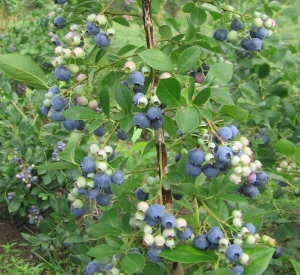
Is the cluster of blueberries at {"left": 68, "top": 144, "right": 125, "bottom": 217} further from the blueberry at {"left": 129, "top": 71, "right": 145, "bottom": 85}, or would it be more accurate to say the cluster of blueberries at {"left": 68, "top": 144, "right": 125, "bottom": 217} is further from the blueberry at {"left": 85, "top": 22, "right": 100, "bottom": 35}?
A: the blueberry at {"left": 85, "top": 22, "right": 100, "bottom": 35}

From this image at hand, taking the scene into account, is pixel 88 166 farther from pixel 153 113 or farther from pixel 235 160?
pixel 235 160

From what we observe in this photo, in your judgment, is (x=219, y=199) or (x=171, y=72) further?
(x=219, y=199)

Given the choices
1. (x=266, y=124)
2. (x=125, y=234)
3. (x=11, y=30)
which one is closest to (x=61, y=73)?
(x=125, y=234)

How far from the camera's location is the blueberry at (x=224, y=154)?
970 millimetres

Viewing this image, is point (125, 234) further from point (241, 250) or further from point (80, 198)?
point (241, 250)

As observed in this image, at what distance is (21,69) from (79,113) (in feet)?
0.59

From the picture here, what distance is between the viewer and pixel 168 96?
0.99 m

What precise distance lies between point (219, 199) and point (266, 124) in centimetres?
88

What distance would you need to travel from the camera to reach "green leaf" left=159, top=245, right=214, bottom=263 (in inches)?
41.0

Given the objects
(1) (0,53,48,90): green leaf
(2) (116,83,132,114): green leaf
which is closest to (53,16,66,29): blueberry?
(1) (0,53,48,90): green leaf

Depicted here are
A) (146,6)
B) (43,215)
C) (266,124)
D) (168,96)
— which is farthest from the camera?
(43,215)

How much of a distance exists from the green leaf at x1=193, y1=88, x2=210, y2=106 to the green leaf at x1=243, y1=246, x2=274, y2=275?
36 cm

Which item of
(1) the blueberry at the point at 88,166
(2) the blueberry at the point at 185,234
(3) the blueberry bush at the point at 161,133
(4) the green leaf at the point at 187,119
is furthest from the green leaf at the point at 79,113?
(2) the blueberry at the point at 185,234

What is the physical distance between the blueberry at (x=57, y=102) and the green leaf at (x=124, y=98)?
0.14 m
